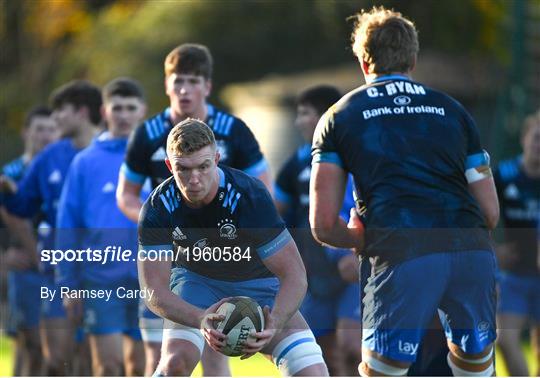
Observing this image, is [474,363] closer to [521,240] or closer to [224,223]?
[224,223]

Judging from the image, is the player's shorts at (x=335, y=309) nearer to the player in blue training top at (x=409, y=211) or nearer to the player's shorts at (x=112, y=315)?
the player's shorts at (x=112, y=315)

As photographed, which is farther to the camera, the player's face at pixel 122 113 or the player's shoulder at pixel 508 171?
the player's shoulder at pixel 508 171

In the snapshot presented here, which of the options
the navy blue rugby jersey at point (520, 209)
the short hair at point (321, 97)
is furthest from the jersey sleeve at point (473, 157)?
the navy blue rugby jersey at point (520, 209)

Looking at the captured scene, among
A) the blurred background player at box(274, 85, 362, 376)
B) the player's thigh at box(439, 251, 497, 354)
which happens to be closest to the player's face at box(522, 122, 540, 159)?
the blurred background player at box(274, 85, 362, 376)

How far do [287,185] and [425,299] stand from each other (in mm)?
4109

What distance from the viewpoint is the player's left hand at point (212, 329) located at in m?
6.75

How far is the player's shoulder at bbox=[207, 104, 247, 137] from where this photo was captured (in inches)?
343

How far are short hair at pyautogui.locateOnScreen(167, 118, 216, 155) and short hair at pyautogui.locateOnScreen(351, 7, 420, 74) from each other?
885 mm

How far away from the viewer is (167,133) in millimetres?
8789

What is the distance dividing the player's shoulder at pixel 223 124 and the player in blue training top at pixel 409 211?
211 cm

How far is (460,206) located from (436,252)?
Result: 0.85ft

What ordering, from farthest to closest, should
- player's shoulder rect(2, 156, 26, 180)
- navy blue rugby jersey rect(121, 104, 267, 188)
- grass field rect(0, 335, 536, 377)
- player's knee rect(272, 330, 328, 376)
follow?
grass field rect(0, 335, 536, 377) < player's shoulder rect(2, 156, 26, 180) < navy blue rugby jersey rect(121, 104, 267, 188) < player's knee rect(272, 330, 328, 376)

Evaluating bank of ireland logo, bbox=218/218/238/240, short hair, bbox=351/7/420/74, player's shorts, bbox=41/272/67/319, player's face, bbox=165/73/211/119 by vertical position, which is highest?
player's face, bbox=165/73/211/119

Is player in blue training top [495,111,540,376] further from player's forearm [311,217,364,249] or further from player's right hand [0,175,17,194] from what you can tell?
player's forearm [311,217,364,249]
